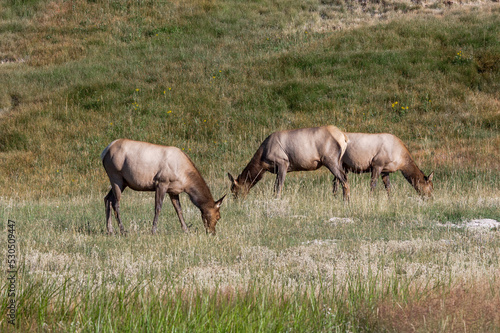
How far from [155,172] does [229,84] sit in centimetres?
1649

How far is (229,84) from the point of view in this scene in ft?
85.7

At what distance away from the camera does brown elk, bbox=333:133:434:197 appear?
1482cm

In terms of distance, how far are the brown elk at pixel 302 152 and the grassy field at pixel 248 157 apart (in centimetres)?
77

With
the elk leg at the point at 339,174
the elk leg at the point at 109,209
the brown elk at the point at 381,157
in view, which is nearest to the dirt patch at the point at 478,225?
the elk leg at the point at 339,174

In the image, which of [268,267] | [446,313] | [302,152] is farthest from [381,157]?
[446,313]

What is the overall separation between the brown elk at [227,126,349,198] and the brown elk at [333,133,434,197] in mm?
646

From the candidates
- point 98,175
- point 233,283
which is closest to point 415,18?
point 98,175

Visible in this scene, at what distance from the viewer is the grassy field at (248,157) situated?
4941 millimetres

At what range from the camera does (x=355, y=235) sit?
967 centimetres

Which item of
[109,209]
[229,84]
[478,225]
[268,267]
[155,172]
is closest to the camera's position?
[268,267]

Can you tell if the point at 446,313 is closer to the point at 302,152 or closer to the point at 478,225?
the point at 478,225

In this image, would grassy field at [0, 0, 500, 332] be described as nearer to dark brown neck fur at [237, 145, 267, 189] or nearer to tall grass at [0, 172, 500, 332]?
tall grass at [0, 172, 500, 332]

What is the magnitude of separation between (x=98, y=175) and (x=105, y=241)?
35.9 ft

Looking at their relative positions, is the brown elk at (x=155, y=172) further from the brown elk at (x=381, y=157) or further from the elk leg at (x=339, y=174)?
the brown elk at (x=381, y=157)
